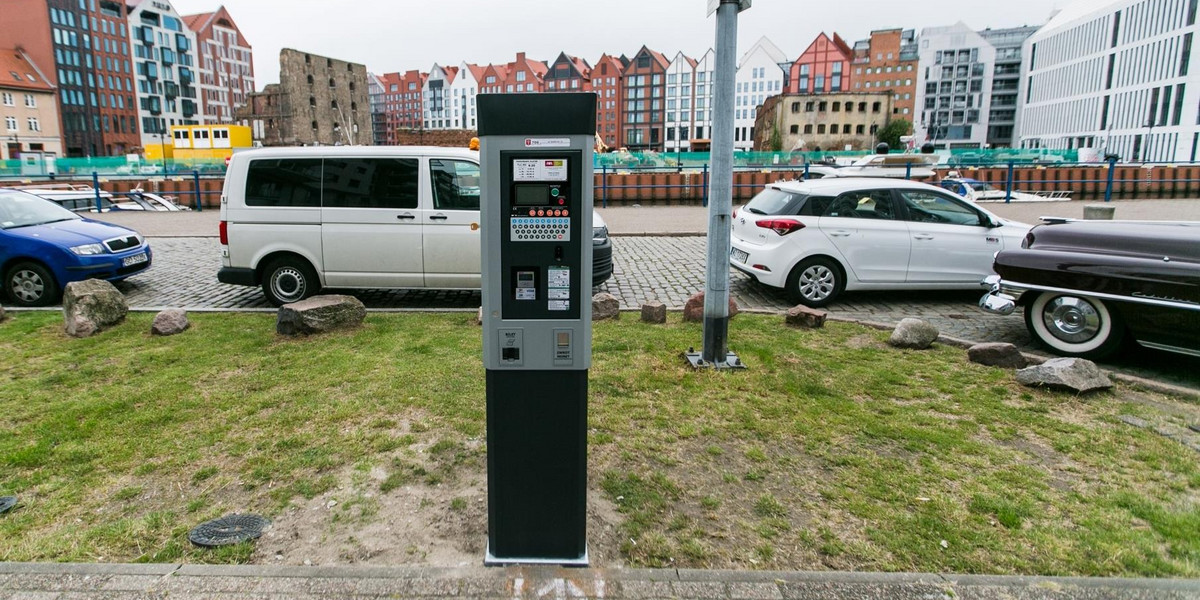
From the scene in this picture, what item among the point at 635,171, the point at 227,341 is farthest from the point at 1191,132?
the point at 227,341

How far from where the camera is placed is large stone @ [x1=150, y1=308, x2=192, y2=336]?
7.60 meters

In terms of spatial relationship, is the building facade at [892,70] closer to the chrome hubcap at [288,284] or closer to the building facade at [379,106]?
the building facade at [379,106]

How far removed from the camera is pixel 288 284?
9141mm

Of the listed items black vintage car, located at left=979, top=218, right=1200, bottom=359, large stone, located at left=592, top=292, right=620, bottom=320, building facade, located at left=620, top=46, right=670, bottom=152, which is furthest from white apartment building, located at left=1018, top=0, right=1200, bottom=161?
large stone, located at left=592, top=292, right=620, bottom=320

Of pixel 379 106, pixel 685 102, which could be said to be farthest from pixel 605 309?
pixel 379 106

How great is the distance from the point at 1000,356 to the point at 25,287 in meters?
11.3

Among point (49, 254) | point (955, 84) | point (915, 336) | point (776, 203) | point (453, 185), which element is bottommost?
point (915, 336)

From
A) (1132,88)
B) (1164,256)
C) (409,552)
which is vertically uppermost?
(1132,88)

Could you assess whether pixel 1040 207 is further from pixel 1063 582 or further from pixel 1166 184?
pixel 1063 582

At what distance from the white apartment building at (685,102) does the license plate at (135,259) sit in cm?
11704

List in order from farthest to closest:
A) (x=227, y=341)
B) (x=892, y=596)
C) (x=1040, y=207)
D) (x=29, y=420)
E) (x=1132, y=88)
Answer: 1. (x=1132, y=88)
2. (x=1040, y=207)
3. (x=227, y=341)
4. (x=29, y=420)
5. (x=892, y=596)

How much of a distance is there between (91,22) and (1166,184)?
117 metres

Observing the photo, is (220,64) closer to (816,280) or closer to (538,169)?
(816,280)

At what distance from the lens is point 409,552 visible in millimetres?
3498
